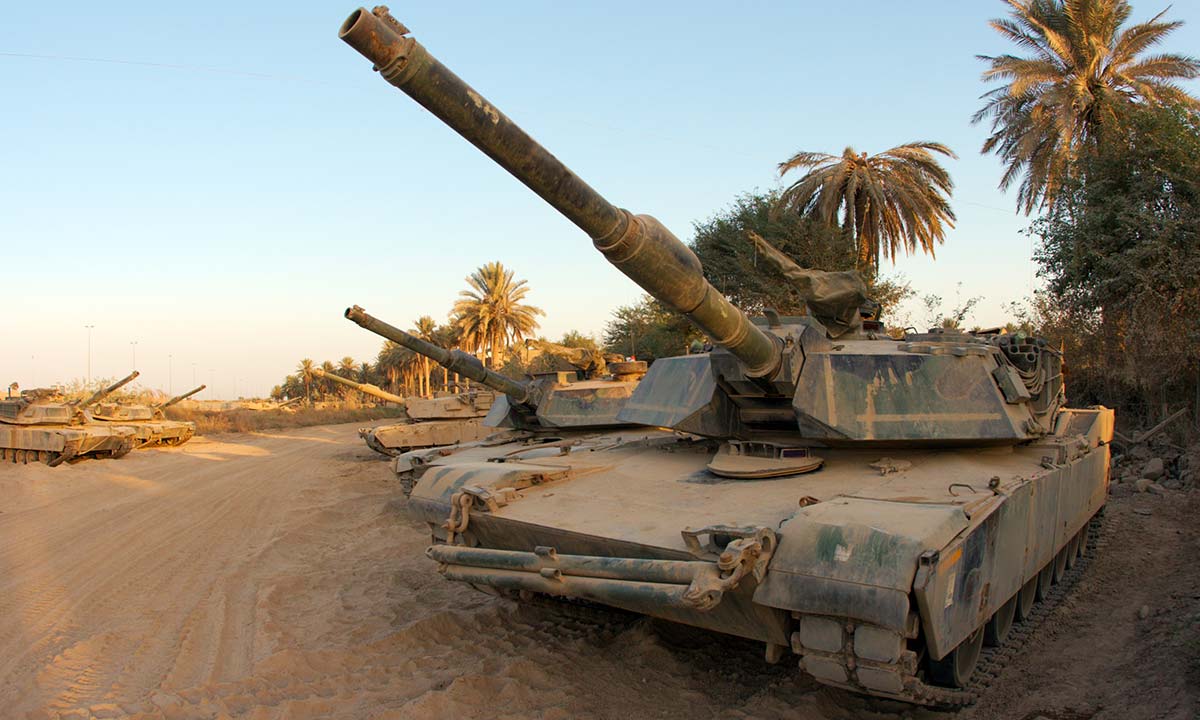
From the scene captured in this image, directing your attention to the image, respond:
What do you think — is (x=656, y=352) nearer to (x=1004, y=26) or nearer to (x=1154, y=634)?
(x=1004, y=26)

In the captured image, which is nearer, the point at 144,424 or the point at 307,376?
the point at 144,424

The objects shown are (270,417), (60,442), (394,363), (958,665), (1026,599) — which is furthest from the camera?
(394,363)

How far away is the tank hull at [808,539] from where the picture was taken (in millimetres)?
4047

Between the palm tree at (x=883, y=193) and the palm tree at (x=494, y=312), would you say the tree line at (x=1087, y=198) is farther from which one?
the palm tree at (x=494, y=312)

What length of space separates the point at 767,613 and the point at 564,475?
2.58 metres

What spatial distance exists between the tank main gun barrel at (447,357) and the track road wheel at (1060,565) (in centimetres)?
633

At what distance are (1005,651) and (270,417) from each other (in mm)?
36150

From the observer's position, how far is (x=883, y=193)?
21.0 metres

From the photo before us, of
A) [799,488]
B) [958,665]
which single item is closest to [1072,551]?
[958,665]

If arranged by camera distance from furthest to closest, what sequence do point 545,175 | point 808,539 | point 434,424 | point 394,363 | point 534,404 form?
point 394,363, point 434,424, point 534,404, point 808,539, point 545,175

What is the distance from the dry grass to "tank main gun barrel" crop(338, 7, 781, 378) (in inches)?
1259

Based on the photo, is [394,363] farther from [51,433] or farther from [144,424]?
[51,433]

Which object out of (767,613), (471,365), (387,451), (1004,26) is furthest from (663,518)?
(1004,26)

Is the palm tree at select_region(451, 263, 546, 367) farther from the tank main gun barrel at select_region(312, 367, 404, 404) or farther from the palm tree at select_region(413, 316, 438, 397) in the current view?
the tank main gun barrel at select_region(312, 367, 404, 404)
